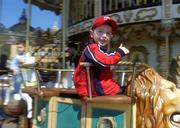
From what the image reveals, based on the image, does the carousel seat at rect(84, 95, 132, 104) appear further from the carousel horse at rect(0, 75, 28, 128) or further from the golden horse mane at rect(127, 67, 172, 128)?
the carousel horse at rect(0, 75, 28, 128)

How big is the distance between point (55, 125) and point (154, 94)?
0.91 meters

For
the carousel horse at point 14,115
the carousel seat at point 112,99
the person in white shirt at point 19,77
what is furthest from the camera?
the person in white shirt at point 19,77

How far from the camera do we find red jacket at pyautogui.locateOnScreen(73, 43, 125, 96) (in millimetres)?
2994

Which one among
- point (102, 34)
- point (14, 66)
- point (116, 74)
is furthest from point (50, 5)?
point (102, 34)

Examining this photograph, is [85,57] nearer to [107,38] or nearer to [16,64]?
[107,38]

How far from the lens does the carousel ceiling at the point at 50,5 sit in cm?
1253

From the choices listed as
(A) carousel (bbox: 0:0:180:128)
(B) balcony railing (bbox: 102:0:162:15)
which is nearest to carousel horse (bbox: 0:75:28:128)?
(A) carousel (bbox: 0:0:180:128)

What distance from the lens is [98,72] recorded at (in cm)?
314

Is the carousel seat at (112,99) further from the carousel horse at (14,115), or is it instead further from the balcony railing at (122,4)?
the balcony railing at (122,4)

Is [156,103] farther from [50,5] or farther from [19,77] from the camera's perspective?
[50,5]

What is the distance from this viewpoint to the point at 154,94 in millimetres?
2922

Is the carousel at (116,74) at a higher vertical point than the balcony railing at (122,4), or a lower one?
lower

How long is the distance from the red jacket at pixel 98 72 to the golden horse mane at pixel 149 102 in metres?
0.22

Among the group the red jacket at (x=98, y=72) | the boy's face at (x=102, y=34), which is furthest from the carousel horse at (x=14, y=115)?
the boy's face at (x=102, y=34)
